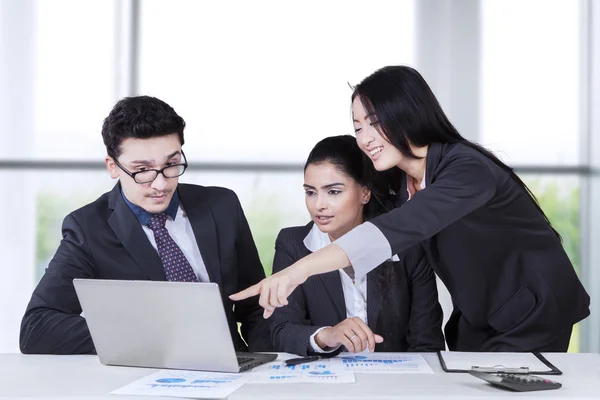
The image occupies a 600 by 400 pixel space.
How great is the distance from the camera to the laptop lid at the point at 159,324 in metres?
1.59

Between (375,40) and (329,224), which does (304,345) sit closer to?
(329,224)

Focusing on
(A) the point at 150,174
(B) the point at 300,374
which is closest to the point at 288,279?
(B) the point at 300,374

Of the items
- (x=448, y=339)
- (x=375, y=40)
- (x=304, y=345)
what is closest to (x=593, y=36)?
(x=375, y=40)

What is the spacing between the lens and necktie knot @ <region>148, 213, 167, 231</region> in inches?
89.9

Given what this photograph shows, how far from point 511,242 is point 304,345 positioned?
647mm

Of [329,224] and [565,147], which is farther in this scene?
[565,147]

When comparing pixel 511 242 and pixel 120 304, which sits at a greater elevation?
pixel 511 242

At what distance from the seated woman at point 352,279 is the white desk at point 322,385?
1.69ft

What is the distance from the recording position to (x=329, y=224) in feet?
7.75

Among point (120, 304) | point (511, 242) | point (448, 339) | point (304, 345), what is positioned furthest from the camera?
point (448, 339)

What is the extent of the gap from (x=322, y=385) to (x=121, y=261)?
37.9 inches

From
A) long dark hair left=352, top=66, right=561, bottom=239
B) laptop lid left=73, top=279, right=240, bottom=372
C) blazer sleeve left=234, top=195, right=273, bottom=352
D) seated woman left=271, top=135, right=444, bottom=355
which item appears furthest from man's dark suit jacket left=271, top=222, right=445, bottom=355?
laptop lid left=73, top=279, right=240, bottom=372

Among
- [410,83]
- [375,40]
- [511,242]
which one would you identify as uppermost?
[375,40]

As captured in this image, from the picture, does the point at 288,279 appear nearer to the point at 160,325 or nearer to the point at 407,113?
the point at 160,325
